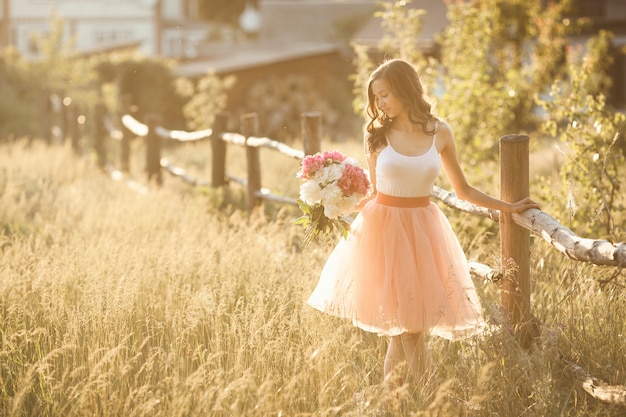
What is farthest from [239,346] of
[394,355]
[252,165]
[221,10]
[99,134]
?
[221,10]

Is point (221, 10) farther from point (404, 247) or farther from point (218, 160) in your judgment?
point (404, 247)

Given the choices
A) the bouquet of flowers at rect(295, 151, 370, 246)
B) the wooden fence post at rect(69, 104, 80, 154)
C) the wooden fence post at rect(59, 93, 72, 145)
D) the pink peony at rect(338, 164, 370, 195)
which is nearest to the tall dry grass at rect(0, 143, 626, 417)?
the bouquet of flowers at rect(295, 151, 370, 246)

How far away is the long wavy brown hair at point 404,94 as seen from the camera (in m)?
3.86

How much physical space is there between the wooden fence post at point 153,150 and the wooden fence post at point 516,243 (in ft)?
23.4

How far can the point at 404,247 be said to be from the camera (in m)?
3.79

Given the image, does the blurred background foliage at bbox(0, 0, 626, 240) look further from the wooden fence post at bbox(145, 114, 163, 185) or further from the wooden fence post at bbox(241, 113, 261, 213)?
the wooden fence post at bbox(241, 113, 261, 213)

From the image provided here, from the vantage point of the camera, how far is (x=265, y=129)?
59.3 ft

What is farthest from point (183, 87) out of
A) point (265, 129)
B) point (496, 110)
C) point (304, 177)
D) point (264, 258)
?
point (304, 177)

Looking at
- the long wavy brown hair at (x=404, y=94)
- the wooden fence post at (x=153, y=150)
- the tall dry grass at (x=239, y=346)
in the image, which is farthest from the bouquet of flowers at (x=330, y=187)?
the wooden fence post at (x=153, y=150)

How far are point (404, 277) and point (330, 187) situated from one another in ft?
1.71

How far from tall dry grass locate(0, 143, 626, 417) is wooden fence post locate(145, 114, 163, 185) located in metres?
4.94

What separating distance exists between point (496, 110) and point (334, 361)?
17.8ft

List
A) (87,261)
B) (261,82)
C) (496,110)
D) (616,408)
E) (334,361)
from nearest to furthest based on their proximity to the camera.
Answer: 1. (616,408)
2. (334,361)
3. (87,261)
4. (496,110)
5. (261,82)

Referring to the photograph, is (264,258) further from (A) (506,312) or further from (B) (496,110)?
(B) (496,110)
